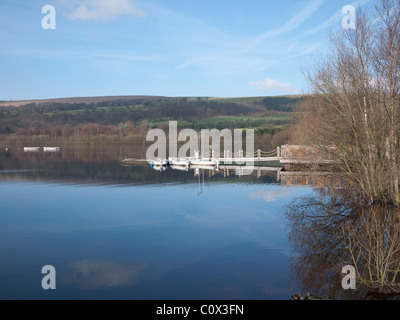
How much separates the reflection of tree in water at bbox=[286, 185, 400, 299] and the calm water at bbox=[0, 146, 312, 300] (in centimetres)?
46

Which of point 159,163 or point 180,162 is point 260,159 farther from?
point 159,163

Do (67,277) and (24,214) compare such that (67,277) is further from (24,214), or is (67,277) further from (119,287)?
(24,214)

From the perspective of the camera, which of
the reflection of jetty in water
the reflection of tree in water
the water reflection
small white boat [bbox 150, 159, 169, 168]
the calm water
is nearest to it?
the reflection of tree in water

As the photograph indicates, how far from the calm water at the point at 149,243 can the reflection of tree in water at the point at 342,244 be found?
0.46 meters

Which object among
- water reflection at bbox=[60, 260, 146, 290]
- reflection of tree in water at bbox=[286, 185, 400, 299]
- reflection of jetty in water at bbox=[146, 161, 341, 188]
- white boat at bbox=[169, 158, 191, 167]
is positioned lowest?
water reflection at bbox=[60, 260, 146, 290]

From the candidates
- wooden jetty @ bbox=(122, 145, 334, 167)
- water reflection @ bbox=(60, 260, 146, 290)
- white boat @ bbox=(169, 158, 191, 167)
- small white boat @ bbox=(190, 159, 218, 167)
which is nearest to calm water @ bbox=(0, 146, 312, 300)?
water reflection @ bbox=(60, 260, 146, 290)

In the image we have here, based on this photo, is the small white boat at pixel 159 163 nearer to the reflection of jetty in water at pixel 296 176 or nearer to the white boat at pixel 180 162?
the white boat at pixel 180 162

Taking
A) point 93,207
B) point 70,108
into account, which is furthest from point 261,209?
point 70,108

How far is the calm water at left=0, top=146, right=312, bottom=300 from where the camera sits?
27.0 ft

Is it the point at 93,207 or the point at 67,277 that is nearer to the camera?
the point at 67,277

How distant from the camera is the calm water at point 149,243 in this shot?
324 inches

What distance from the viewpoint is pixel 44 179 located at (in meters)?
29.1

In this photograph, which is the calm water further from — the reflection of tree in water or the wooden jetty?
the wooden jetty
